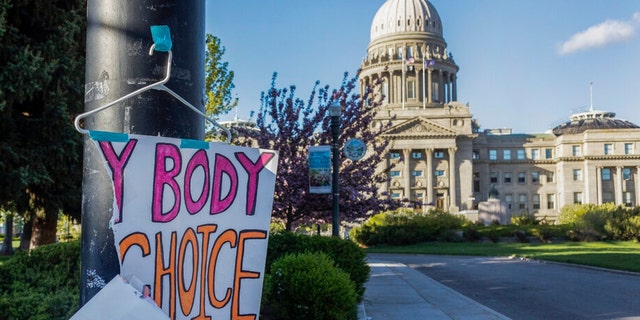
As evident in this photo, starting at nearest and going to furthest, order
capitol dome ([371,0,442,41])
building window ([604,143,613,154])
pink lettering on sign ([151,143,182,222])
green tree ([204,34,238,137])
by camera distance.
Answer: pink lettering on sign ([151,143,182,222])
green tree ([204,34,238,137])
building window ([604,143,613,154])
capitol dome ([371,0,442,41])

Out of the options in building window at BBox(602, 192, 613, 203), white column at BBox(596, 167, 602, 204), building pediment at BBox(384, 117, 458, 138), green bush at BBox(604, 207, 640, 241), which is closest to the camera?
green bush at BBox(604, 207, 640, 241)

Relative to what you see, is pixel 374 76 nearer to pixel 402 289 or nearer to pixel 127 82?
Result: pixel 402 289

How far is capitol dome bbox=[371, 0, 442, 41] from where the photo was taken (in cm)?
11619

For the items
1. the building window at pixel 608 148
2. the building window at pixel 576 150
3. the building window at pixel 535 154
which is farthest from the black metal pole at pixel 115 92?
the building window at pixel 535 154

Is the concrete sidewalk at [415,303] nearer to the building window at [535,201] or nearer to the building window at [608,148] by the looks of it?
the building window at [535,201]

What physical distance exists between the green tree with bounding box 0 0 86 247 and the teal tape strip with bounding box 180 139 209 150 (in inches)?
478

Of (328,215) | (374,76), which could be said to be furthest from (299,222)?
(374,76)

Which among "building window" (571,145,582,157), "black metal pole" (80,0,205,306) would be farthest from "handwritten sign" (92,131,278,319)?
"building window" (571,145,582,157)

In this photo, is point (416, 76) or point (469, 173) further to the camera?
point (416, 76)

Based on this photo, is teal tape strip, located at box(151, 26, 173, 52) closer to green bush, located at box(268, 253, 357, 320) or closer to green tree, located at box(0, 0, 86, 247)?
green bush, located at box(268, 253, 357, 320)

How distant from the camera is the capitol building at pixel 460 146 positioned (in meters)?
99.9

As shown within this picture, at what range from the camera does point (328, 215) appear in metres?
19.9

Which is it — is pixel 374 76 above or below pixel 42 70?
above

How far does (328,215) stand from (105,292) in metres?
17.4
